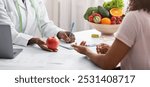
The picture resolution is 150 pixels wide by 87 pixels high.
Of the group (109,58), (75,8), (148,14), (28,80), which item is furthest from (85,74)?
(75,8)

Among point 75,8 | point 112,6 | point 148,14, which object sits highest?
point 148,14

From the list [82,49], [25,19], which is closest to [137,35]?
[82,49]

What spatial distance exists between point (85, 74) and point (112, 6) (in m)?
1.02

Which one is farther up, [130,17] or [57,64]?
[130,17]

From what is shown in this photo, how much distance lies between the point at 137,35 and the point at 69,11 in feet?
7.10

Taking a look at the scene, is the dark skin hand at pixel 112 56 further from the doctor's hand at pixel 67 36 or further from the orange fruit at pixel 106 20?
the orange fruit at pixel 106 20

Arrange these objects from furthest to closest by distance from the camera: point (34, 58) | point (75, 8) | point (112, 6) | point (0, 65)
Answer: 1. point (75, 8)
2. point (112, 6)
3. point (34, 58)
4. point (0, 65)

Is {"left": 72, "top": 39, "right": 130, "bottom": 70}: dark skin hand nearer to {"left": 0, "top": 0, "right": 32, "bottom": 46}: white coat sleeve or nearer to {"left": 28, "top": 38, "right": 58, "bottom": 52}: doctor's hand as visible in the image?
{"left": 28, "top": 38, "right": 58, "bottom": 52}: doctor's hand

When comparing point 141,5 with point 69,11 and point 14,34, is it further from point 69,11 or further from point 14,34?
point 69,11

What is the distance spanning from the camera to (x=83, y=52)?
183cm

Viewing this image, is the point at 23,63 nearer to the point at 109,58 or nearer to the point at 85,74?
the point at 85,74

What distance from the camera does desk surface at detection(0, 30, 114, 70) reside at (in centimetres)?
166

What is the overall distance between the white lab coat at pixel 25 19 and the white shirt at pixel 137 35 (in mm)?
859

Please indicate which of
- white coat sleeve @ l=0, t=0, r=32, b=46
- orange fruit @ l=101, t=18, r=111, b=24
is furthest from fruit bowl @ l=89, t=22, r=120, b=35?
white coat sleeve @ l=0, t=0, r=32, b=46
